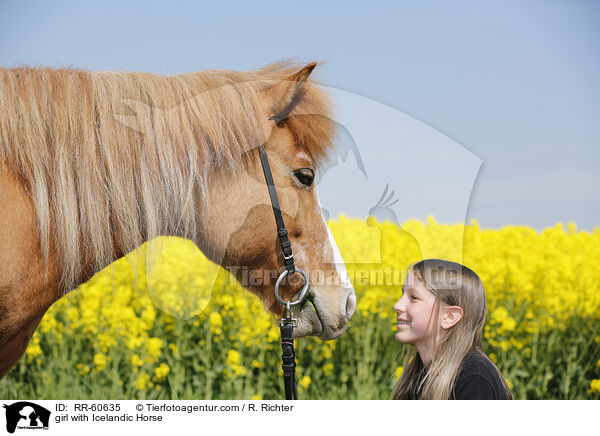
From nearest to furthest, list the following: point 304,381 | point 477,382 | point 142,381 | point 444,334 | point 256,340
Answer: point 477,382 → point 444,334 → point 142,381 → point 304,381 → point 256,340

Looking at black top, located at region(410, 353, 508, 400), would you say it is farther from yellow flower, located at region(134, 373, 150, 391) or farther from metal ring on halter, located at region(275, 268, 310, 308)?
yellow flower, located at region(134, 373, 150, 391)

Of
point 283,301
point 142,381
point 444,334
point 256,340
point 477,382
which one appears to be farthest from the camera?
point 256,340

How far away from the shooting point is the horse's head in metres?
1.92

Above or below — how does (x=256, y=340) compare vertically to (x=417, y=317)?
below

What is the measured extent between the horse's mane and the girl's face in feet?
2.84

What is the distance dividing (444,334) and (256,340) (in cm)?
220

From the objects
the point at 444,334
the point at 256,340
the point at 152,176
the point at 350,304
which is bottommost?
the point at 256,340

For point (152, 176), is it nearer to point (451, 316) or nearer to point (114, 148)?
point (114, 148)

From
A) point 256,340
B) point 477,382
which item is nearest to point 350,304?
point 477,382

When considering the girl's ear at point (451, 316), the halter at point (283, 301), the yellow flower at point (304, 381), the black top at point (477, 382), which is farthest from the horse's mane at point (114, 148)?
the yellow flower at point (304, 381)

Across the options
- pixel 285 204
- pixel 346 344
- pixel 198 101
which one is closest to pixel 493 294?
pixel 346 344

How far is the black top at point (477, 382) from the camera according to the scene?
1753mm

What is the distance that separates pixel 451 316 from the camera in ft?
6.38
